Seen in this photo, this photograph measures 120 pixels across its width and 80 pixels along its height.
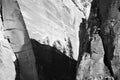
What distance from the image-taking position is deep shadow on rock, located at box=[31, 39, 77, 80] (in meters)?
39.8

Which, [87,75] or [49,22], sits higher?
[49,22]

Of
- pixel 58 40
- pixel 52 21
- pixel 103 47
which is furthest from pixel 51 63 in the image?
pixel 103 47

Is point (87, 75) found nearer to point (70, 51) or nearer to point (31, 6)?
point (70, 51)

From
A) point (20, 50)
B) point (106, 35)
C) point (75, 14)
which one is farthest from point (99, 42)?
point (75, 14)

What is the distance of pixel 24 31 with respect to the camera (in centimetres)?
4025

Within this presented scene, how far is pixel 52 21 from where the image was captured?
148 ft

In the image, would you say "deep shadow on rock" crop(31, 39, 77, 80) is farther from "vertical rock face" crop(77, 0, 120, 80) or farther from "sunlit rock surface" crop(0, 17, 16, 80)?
"vertical rock face" crop(77, 0, 120, 80)

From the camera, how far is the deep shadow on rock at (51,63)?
39.8 meters

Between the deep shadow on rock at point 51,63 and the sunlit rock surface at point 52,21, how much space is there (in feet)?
2.96

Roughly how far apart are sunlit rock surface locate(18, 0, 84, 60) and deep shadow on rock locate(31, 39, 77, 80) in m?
0.90

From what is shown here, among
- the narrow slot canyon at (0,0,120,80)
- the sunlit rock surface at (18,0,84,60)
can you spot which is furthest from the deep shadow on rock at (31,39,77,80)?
the sunlit rock surface at (18,0,84,60)

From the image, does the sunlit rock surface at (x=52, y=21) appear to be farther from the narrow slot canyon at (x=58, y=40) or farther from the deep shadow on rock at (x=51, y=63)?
the deep shadow on rock at (x=51, y=63)

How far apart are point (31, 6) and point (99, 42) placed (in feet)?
41.1

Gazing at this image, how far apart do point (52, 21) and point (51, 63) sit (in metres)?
5.40
